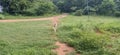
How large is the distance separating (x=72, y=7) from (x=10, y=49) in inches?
954

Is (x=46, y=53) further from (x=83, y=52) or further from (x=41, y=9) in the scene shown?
(x=41, y=9)

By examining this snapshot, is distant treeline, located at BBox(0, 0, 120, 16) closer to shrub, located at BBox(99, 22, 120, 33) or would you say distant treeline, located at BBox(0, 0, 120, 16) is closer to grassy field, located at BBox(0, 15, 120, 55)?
grassy field, located at BBox(0, 15, 120, 55)

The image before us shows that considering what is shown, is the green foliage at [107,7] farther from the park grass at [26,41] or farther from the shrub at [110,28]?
the park grass at [26,41]

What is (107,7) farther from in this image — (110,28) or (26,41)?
(26,41)

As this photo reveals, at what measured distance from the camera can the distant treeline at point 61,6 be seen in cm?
2620

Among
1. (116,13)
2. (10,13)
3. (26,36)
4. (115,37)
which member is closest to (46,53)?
(26,36)

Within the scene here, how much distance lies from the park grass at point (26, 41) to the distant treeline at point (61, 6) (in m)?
9.92

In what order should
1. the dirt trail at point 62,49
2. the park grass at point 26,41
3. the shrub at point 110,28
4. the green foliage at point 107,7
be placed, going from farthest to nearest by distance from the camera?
1. the green foliage at point 107,7
2. the shrub at point 110,28
3. the dirt trail at point 62,49
4. the park grass at point 26,41

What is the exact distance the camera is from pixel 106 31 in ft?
55.8

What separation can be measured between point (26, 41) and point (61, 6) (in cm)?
2328

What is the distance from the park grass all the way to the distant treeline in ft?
32.6

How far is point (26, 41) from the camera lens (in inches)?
523

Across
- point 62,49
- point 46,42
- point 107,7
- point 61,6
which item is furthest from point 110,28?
point 61,6

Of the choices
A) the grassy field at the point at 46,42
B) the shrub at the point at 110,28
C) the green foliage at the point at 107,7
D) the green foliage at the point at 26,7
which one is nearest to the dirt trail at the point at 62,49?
the grassy field at the point at 46,42
